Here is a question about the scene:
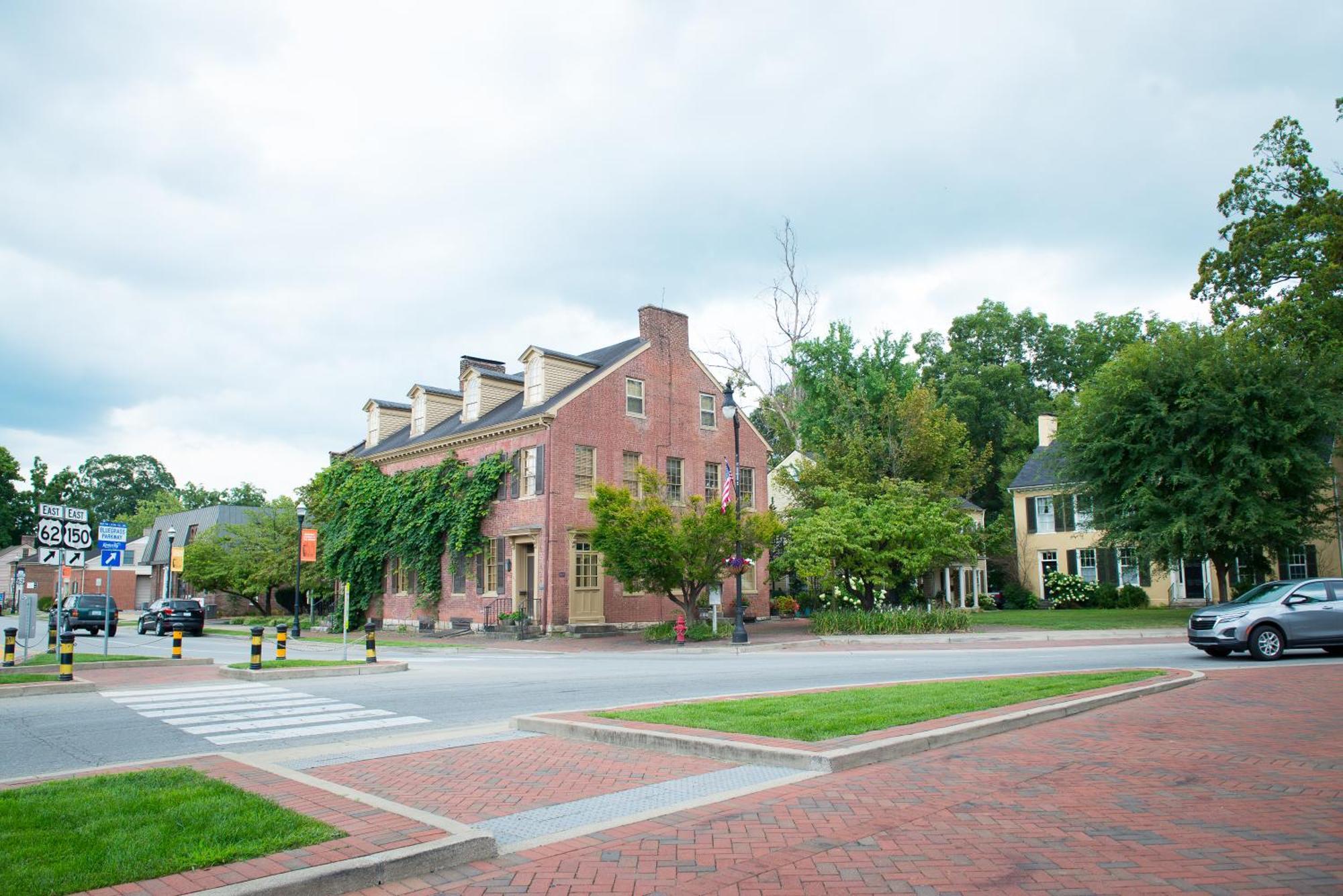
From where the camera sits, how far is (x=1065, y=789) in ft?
22.7

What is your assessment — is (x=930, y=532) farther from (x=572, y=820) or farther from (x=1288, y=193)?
(x=572, y=820)

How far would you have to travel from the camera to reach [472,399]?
3791 cm

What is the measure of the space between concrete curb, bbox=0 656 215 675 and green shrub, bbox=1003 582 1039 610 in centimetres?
3684

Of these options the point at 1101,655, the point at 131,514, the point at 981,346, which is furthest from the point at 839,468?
the point at 131,514

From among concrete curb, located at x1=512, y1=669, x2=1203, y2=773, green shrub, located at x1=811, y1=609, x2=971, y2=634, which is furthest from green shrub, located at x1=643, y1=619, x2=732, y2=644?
concrete curb, located at x1=512, y1=669, x2=1203, y2=773

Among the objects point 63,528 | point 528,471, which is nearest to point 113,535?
point 63,528

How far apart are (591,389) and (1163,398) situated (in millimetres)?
18737

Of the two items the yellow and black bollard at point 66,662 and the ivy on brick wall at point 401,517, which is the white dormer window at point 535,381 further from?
the yellow and black bollard at point 66,662

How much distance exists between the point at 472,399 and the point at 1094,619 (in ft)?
79.9

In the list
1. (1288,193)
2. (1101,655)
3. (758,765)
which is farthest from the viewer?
(1288,193)

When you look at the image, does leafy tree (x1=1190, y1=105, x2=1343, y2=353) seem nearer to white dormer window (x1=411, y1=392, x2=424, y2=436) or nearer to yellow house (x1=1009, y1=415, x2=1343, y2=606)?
yellow house (x1=1009, y1=415, x2=1343, y2=606)

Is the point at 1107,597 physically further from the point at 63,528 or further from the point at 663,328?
the point at 63,528

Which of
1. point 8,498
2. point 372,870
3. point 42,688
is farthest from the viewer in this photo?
point 8,498

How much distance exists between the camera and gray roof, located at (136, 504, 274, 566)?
7038cm
